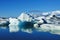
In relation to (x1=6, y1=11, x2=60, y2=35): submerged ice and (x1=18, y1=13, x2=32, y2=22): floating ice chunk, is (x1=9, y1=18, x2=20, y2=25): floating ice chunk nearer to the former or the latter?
Answer: (x1=6, y1=11, x2=60, y2=35): submerged ice

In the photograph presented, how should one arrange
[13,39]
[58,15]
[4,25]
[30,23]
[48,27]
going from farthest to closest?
[4,25]
[30,23]
[58,15]
[48,27]
[13,39]

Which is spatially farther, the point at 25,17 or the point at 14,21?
the point at 14,21

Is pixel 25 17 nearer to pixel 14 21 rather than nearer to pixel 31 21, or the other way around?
pixel 31 21

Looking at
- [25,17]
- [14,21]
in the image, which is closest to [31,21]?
[25,17]

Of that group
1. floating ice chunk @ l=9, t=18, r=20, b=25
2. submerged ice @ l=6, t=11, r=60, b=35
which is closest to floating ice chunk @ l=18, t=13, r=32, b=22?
submerged ice @ l=6, t=11, r=60, b=35

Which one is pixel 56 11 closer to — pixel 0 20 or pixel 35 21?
pixel 35 21

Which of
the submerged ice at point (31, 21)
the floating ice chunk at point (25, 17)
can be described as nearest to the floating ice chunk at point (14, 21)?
the submerged ice at point (31, 21)

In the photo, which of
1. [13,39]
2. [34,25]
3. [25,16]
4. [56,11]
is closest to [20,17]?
[25,16]

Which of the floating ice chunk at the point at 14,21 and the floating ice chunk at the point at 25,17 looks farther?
the floating ice chunk at the point at 14,21

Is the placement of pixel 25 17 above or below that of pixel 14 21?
above

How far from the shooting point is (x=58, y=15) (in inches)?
320

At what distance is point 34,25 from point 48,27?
4.80ft

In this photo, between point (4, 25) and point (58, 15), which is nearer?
point (58, 15)

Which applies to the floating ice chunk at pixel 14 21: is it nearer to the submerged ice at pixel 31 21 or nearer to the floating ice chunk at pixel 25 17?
the submerged ice at pixel 31 21
